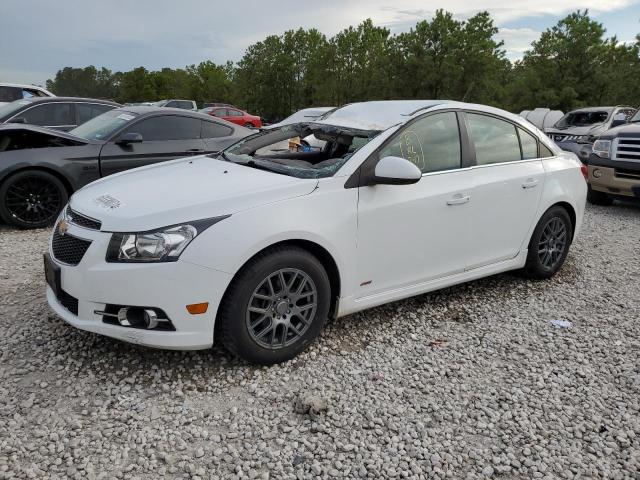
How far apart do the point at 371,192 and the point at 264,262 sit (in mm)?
907

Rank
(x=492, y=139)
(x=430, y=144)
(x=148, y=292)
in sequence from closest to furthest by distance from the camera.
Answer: (x=148, y=292)
(x=430, y=144)
(x=492, y=139)

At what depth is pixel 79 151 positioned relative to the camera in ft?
21.6

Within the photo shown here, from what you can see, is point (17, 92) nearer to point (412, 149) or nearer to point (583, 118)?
point (412, 149)

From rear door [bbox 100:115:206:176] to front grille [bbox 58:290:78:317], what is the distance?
3.89 metres

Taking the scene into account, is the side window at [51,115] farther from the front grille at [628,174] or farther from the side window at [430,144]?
the front grille at [628,174]

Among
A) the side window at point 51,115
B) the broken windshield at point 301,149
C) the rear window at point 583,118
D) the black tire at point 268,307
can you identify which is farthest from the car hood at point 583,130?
the black tire at point 268,307

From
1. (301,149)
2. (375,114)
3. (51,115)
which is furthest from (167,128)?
(375,114)

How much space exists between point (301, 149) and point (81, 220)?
2058 mm

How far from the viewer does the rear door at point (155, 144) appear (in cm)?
674

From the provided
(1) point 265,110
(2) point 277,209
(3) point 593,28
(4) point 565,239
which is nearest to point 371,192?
(2) point 277,209

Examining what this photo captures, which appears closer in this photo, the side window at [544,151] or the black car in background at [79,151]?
the side window at [544,151]

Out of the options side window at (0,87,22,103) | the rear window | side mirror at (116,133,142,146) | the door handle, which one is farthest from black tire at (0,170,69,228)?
the rear window

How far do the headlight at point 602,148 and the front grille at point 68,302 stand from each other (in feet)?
27.5

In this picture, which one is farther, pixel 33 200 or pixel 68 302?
pixel 33 200
